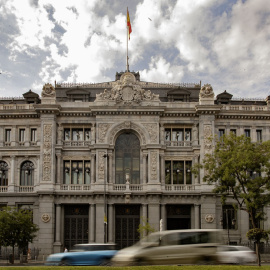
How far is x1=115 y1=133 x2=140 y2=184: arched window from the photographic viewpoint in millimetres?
63312

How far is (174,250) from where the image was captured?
33125 millimetres

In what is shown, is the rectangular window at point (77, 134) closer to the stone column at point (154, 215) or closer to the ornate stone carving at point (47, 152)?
the ornate stone carving at point (47, 152)

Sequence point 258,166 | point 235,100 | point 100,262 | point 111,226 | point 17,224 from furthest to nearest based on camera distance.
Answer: point 235,100, point 111,226, point 17,224, point 258,166, point 100,262

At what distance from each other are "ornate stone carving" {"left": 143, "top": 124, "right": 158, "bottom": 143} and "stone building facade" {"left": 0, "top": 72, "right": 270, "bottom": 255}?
0.13 meters

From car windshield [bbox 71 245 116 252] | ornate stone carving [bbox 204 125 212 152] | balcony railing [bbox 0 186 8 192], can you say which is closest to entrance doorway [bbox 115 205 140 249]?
ornate stone carving [bbox 204 125 212 152]

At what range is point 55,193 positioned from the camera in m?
61.8

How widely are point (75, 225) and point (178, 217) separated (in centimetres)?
1289

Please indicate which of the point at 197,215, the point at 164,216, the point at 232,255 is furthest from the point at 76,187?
the point at 232,255

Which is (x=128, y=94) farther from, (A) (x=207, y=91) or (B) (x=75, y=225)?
(B) (x=75, y=225)

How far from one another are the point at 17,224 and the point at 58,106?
16.5 meters

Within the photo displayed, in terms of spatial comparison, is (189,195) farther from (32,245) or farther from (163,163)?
(32,245)

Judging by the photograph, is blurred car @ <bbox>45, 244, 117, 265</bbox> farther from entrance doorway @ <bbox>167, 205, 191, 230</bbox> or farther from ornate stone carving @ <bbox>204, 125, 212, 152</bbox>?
ornate stone carving @ <bbox>204, 125, 212, 152</bbox>

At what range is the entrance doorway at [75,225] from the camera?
6212 centimetres

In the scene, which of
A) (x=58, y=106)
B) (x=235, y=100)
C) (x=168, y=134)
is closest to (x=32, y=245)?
(x=58, y=106)
